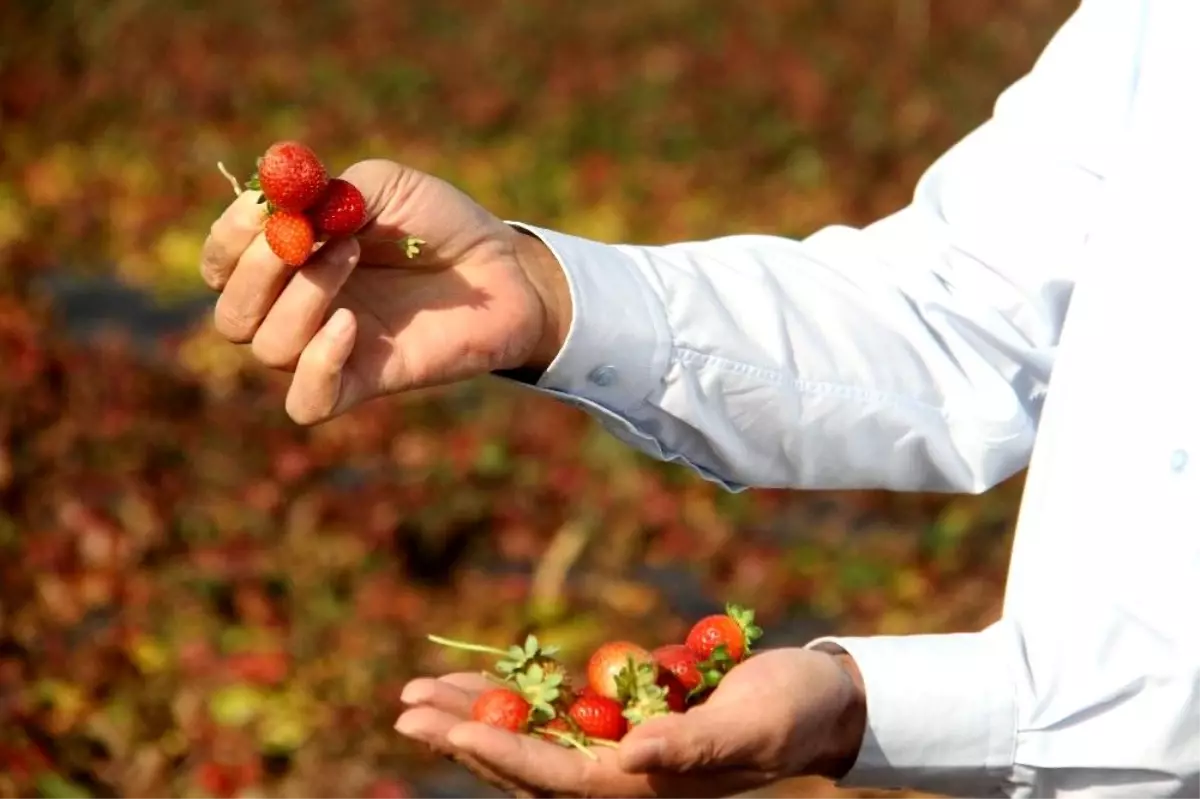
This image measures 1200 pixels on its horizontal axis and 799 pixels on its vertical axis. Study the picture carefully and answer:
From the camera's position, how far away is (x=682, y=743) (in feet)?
6.03

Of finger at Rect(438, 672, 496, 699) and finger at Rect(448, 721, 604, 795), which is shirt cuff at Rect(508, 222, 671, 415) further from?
finger at Rect(448, 721, 604, 795)

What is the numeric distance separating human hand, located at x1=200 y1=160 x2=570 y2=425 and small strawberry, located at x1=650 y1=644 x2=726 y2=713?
42 centimetres

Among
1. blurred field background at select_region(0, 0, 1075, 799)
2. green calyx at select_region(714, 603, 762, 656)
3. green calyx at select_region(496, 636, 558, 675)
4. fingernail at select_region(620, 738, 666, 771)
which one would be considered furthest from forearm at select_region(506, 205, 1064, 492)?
blurred field background at select_region(0, 0, 1075, 799)

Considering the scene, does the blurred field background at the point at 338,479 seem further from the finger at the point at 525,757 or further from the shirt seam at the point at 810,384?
the finger at the point at 525,757

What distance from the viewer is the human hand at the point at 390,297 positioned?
191 centimetres

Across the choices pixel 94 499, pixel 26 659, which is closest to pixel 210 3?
pixel 94 499

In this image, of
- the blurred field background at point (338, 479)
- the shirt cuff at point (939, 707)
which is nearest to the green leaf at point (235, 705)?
the blurred field background at point (338, 479)

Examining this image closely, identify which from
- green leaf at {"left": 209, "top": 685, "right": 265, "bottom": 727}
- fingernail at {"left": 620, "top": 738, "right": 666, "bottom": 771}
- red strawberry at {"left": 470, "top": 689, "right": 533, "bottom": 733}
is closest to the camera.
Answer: fingernail at {"left": 620, "top": 738, "right": 666, "bottom": 771}

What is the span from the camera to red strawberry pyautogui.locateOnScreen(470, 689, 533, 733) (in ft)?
6.58

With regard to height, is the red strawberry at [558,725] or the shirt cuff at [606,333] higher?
the shirt cuff at [606,333]

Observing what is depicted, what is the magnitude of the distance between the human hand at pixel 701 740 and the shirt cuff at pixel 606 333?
403 millimetres

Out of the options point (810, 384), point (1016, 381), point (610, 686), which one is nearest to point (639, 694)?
point (610, 686)

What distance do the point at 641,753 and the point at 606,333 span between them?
58cm

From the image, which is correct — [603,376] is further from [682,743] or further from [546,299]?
[682,743]
